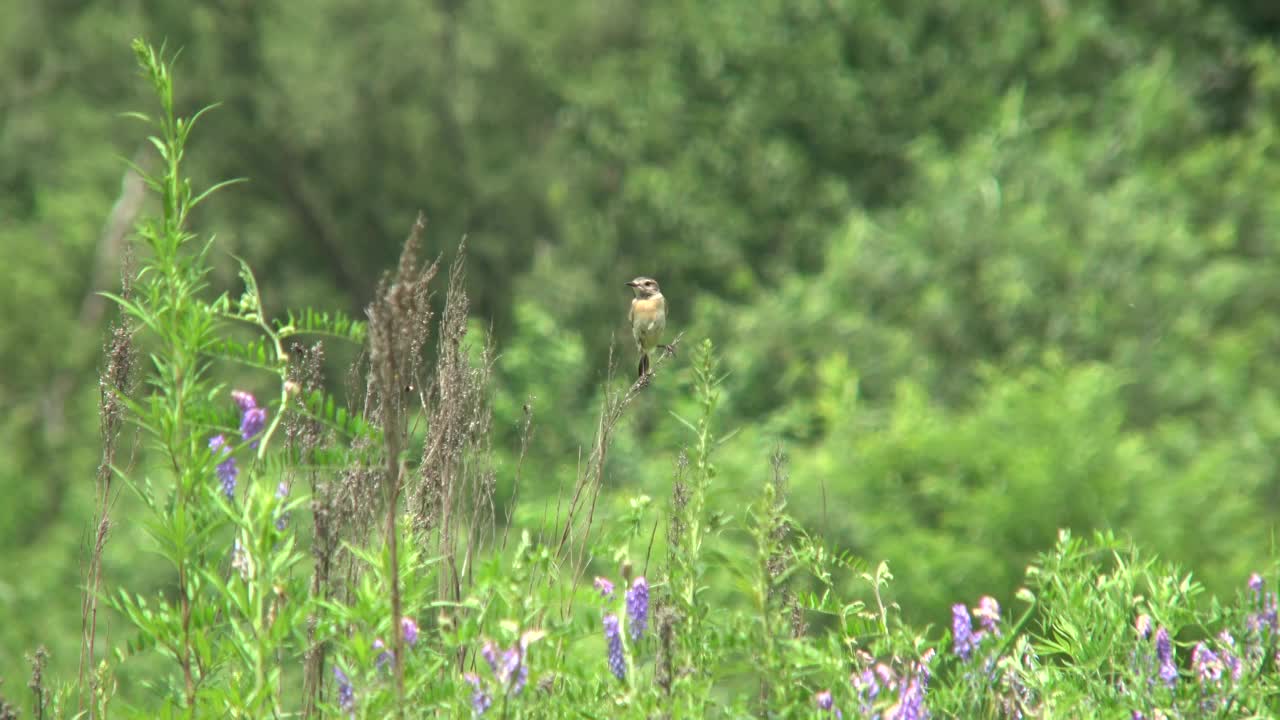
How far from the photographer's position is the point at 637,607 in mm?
2953

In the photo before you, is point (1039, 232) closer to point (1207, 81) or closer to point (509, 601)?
point (1207, 81)

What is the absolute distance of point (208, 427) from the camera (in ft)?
9.07

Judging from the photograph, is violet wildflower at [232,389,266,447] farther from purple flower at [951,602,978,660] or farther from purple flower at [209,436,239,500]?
purple flower at [951,602,978,660]

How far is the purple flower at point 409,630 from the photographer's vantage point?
2.79m

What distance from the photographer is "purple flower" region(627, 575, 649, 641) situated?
2939 mm

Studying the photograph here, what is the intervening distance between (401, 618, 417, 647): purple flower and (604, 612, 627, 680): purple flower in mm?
354

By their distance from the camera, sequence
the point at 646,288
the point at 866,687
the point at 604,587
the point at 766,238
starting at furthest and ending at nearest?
the point at 766,238, the point at 646,288, the point at 604,587, the point at 866,687

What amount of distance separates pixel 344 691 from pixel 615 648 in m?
0.50

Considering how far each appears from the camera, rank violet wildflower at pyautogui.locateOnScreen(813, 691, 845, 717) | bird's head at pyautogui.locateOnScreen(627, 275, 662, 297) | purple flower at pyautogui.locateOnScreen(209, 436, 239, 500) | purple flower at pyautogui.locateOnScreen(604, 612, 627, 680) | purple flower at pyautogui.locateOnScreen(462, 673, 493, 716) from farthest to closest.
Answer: bird's head at pyautogui.locateOnScreen(627, 275, 662, 297), purple flower at pyautogui.locateOnScreen(209, 436, 239, 500), violet wildflower at pyautogui.locateOnScreen(813, 691, 845, 717), purple flower at pyautogui.locateOnScreen(604, 612, 627, 680), purple flower at pyautogui.locateOnScreen(462, 673, 493, 716)

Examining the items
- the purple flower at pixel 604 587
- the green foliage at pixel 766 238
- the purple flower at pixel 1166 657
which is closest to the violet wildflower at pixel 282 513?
the purple flower at pixel 604 587

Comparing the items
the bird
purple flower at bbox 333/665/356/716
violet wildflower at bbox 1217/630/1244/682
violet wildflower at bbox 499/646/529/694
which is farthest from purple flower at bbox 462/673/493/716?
the bird

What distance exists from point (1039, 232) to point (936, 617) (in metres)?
4.72

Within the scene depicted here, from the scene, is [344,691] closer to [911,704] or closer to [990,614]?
[911,704]

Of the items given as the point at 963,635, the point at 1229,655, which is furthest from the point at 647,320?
the point at 1229,655
